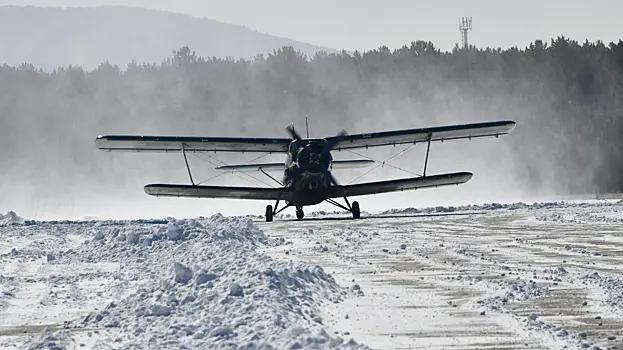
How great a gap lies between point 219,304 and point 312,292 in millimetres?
1586

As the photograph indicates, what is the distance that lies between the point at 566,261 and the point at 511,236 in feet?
17.9

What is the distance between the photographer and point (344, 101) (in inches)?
3307

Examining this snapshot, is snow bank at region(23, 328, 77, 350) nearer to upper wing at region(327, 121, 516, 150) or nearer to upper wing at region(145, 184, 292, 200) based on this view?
upper wing at region(145, 184, 292, 200)

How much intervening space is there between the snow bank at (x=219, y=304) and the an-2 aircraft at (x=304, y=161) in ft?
42.9

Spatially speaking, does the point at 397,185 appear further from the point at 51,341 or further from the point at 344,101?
the point at 344,101

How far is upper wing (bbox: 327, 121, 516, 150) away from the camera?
28.8m

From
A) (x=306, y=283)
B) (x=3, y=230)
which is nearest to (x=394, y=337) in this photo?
(x=306, y=283)

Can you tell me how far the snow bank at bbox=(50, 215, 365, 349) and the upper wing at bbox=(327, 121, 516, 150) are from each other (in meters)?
15.0

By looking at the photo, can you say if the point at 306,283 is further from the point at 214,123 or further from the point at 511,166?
the point at 214,123

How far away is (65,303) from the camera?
35.1 ft

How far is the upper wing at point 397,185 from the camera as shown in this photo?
28.3m

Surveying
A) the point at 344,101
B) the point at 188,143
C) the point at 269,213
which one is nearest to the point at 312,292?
the point at 269,213

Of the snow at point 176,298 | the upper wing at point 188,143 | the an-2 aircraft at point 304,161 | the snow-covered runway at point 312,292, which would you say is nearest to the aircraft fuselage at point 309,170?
the an-2 aircraft at point 304,161

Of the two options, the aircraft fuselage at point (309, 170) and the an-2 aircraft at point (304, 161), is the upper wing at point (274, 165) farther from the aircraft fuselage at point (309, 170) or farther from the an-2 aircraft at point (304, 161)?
the aircraft fuselage at point (309, 170)
